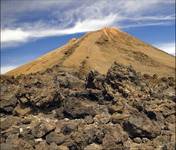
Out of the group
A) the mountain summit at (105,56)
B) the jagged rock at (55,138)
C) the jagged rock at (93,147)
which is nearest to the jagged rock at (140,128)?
the jagged rock at (93,147)

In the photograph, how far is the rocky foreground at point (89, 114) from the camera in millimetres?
59125

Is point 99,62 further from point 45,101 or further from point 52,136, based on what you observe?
point 52,136

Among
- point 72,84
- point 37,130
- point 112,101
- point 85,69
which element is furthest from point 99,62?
point 37,130

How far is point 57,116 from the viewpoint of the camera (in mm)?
69375

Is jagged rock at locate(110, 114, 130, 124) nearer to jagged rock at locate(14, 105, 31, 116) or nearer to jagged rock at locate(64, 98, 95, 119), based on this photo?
jagged rock at locate(64, 98, 95, 119)

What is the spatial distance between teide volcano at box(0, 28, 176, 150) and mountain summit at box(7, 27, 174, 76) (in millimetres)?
12228

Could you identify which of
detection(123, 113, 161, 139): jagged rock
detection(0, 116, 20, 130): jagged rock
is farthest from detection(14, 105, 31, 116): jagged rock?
detection(123, 113, 161, 139): jagged rock

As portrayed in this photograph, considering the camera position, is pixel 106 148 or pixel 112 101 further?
pixel 112 101

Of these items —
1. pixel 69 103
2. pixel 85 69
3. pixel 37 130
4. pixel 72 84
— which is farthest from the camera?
pixel 85 69

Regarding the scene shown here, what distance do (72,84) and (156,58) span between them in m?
46.1

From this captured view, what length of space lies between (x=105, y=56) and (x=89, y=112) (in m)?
48.7

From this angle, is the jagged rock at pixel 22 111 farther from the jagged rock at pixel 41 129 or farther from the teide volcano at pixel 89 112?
the jagged rock at pixel 41 129

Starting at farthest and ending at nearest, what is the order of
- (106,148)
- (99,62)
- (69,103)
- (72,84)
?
(99,62), (72,84), (69,103), (106,148)

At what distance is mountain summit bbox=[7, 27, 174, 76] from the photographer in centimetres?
10931
